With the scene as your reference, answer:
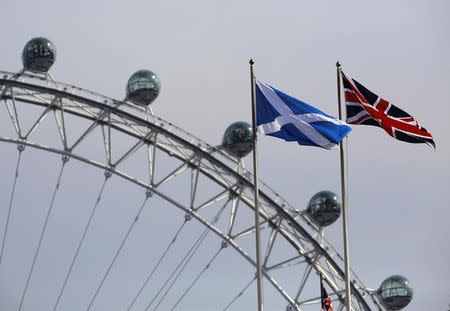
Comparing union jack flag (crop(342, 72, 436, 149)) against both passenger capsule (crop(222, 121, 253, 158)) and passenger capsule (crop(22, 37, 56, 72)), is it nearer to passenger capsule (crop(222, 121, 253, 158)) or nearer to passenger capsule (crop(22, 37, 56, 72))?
passenger capsule (crop(222, 121, 253, 158))

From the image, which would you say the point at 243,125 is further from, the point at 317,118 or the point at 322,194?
the point at 317,118

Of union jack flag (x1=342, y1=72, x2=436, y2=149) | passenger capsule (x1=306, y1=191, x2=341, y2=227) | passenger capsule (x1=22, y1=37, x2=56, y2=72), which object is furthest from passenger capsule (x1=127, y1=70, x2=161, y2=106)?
union jack flag (x1=342, y1=72, x2=436, y2=149)

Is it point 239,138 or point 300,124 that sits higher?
point 239,138

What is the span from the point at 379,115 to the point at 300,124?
2.70 metres

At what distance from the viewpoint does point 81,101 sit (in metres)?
57.7

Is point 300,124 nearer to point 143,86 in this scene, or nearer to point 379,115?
point 379,115

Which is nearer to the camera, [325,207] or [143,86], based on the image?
[143,86]

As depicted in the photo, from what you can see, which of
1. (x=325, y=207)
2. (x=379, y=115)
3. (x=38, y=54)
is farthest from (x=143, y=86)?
(x=379, y=115)

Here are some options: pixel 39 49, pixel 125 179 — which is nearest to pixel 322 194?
pixel 125 179

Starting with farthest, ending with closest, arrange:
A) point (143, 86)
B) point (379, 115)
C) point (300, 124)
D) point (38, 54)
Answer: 1. point (143, 86)
2. point (38, 54)
3. point (379, 115)
4. point (300, 124)

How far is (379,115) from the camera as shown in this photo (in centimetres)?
4862

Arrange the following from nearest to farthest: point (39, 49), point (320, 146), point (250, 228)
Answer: point (320, 146), point (39, 49), point (250, 228)

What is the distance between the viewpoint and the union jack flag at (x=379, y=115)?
48.5 metres

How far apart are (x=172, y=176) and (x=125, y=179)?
5.45ft
